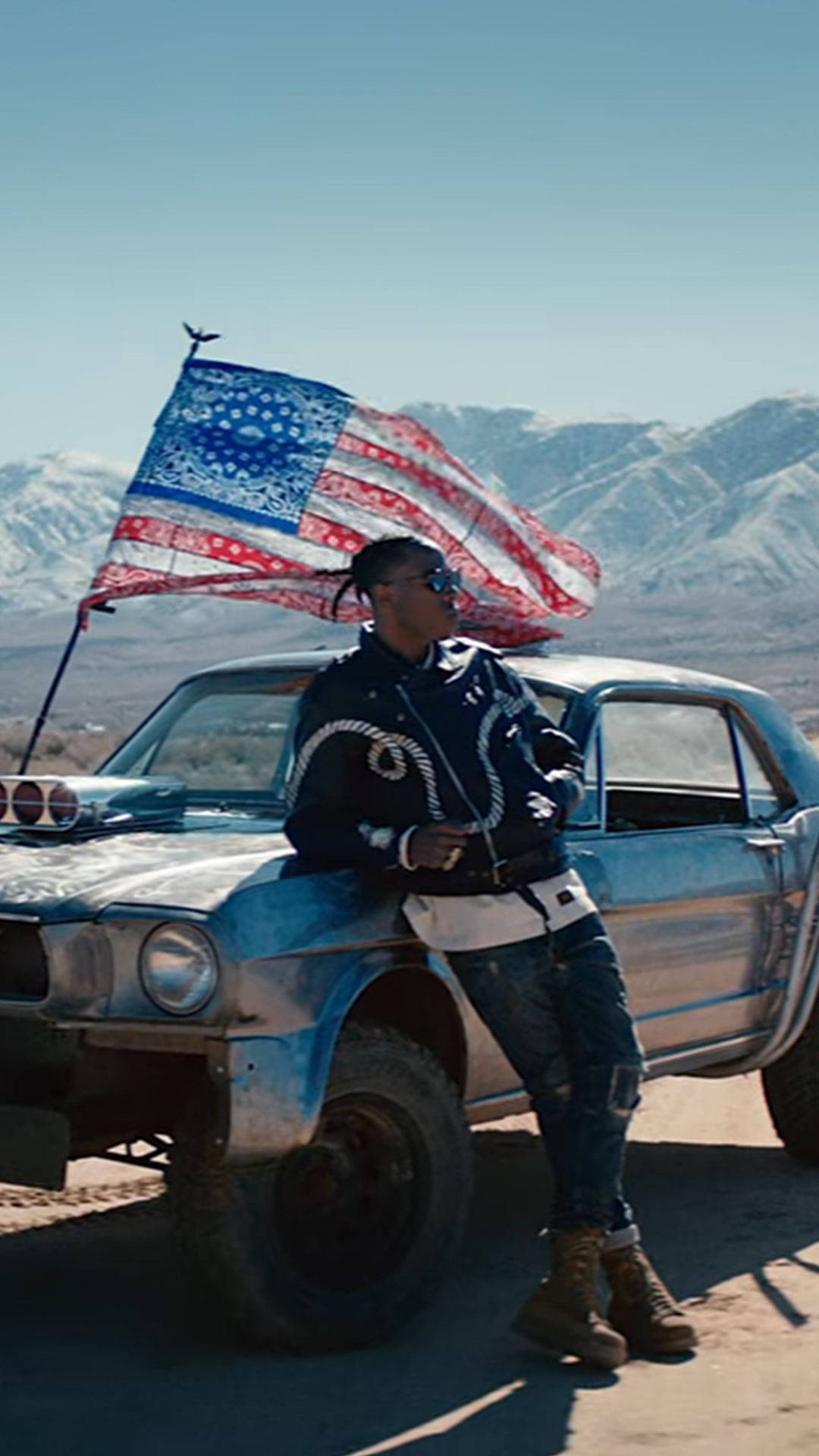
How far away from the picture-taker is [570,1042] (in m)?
5.59

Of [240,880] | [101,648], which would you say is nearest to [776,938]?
[240,880]

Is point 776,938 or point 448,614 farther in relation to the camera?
point 776,938

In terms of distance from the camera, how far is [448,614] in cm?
563

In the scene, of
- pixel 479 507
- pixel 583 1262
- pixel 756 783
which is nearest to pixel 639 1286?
pixel 583 1262

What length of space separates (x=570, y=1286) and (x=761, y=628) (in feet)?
642

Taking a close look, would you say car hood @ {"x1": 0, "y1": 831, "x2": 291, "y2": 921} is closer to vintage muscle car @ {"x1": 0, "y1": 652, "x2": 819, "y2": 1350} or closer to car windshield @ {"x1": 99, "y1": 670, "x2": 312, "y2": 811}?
vintage muscle car @ {"x1": 0, "y1": 652, "x2": 819, "y2": 1350}

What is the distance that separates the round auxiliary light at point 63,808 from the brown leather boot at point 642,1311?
1815mm

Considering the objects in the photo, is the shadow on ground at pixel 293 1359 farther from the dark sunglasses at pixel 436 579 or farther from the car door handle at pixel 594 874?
the dark sunglasses at pixel 436 579

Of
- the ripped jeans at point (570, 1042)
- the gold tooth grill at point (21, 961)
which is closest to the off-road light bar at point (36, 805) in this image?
the gold tooth grill at point (21, 961)

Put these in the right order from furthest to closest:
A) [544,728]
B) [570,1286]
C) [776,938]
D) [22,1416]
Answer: [776,938]
[544,728]
[570,1286]
[22,1416]

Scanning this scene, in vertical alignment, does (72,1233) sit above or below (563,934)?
below

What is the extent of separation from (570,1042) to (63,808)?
61.9 inches

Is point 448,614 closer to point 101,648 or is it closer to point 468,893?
point 468,893

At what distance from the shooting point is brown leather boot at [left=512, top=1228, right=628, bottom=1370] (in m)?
5.35
